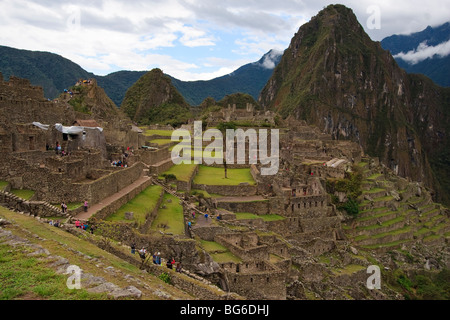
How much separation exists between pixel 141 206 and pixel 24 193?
17.3 ft

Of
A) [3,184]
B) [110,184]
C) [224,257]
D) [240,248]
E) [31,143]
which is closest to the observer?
[3,184]

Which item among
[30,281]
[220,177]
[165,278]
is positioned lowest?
[165,278]

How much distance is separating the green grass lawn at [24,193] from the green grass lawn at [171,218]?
522cm

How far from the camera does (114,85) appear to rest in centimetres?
13888

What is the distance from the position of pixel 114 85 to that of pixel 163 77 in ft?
84.3

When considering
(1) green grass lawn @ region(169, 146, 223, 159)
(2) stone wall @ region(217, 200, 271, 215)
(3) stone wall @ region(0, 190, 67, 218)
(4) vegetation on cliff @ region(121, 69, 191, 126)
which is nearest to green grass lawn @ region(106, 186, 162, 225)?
(3) stone wall @ region(0, 190, 67, 218)

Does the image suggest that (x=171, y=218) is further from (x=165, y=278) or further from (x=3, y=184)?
(x=3, y=184)

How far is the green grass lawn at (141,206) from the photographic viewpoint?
56.4 ft

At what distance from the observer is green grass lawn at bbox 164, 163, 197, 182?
94.0 feet

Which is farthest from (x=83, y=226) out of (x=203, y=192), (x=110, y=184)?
(x=203, y=192)

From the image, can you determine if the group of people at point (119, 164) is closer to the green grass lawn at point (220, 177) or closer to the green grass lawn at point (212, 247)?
the green grass lawn at point (220, 177)

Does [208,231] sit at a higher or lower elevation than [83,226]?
lower

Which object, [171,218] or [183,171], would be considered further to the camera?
[183,171]

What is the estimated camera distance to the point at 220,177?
3347 centimetres
